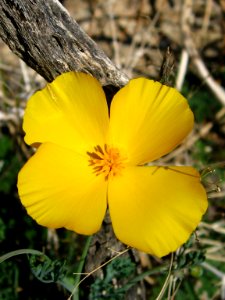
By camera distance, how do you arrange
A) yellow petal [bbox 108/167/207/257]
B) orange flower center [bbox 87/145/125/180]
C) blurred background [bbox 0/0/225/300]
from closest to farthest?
yellow petal [bbox 108/167/207/257] < orange flower center [bbox 87/145/125/180] < blurred background [bbox 0/0/225/300]

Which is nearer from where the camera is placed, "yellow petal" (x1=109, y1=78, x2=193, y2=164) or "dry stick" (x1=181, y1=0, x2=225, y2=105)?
"yellow petal" (x1=109, y1=78, x2=193, y2=164)

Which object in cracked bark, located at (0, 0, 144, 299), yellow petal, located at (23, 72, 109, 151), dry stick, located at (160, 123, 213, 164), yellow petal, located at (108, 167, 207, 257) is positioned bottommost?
dry stick, located at (160, 123, 213, 164)

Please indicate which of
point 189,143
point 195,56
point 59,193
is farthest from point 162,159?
point 59,193

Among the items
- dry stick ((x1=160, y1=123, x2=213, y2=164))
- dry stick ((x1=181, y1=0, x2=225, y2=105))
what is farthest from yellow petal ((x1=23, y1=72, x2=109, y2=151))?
dry stick ((x1=181, y1=0, x2=225, y2=105))

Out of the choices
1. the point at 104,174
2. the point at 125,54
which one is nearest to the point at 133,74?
the point at 125,54

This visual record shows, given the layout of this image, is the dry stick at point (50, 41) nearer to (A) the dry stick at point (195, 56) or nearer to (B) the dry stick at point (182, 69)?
(B) the dry stick at point (182, 69)

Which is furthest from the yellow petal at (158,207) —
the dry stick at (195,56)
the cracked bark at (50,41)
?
the dry stick at (195,56)

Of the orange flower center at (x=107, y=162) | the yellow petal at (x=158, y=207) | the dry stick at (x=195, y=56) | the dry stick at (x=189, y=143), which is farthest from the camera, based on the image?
the dry stick at (x=195, y=56)

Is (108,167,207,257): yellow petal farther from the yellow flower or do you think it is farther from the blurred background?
the blurred background
